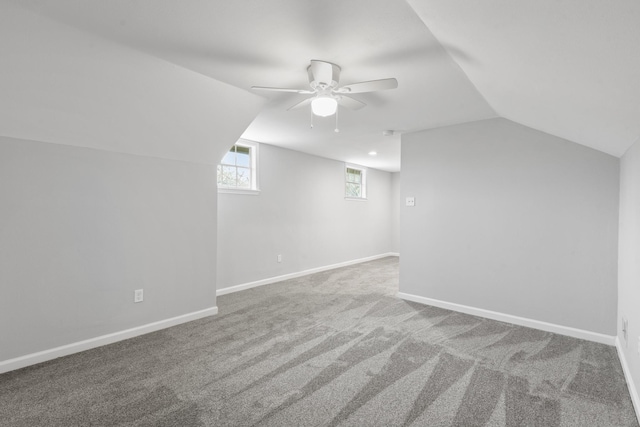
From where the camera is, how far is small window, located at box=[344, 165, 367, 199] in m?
7.11

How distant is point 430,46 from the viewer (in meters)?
2.01

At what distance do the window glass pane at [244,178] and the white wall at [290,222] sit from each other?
192mm

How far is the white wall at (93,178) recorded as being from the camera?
82.2 inches

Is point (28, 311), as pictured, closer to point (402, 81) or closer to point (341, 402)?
point (341, 402)

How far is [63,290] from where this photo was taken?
8.51 ft

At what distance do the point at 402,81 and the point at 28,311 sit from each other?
3.45 m

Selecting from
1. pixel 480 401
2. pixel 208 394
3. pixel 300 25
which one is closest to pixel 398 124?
pixel 300 25

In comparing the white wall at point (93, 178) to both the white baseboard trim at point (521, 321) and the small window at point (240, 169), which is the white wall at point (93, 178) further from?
the white baseboard trim at point (521, 321)

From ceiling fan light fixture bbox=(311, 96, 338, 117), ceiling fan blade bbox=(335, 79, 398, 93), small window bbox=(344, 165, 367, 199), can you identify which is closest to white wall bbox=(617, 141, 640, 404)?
ceiling fan blade bbox=(335, 79, 398, 93)

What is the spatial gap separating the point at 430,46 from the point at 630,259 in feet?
6.99

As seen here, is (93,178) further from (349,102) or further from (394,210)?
(394,210)

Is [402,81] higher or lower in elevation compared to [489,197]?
higher

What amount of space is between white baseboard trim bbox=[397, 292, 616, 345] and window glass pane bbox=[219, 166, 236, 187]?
301 centimetres

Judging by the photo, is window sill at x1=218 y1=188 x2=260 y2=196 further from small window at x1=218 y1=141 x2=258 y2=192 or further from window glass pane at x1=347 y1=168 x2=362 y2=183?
window glass pane at x1=347 y1=168 x2=362 y2=183
